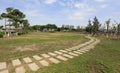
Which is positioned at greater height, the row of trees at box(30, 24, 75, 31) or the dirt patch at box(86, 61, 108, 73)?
the row of trees at box(30, 24, 75, 31)

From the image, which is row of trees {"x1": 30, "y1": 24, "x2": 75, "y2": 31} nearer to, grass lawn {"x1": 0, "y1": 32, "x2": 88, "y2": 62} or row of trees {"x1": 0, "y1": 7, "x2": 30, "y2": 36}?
row of trees {"x1": 0, "y1": 7, "x2": 30, "y2": 36}

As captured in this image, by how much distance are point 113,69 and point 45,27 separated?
2792 inches

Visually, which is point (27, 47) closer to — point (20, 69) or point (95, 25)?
point (20, 69)

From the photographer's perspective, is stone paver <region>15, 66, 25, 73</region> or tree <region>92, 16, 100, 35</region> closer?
stone paver <region>15, 66, 25, 73</region>

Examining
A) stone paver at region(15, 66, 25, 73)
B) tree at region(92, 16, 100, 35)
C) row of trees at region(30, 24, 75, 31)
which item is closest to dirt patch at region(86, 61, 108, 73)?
stone paver at region(15, 66, 25, 73)

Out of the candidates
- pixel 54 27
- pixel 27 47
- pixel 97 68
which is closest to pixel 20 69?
pixel 97 68

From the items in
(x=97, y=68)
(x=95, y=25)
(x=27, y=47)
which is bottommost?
(x=97, y=68)

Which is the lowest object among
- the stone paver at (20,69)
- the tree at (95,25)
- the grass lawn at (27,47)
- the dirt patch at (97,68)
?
the dirt patch at (97,68)

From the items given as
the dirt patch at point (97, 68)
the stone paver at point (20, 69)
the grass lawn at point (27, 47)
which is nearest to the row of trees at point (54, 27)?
the grass lawn at point (27, 47)

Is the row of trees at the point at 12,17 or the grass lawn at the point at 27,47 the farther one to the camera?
the row of trees at the point at 12,17

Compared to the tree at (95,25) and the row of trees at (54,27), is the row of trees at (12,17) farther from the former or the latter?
the row of trees at (54,27)

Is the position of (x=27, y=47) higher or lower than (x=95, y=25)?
lower

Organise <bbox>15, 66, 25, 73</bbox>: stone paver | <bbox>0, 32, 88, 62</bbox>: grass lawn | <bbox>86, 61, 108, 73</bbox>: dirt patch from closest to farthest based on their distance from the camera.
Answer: <bbox>15, 66, 25, 73</bbox>: stone paver < <bbox>86, 61, 108, 73</bbox>: dirt patch < <bbox>0, 32, 88, 62</bbox>: grass lawn

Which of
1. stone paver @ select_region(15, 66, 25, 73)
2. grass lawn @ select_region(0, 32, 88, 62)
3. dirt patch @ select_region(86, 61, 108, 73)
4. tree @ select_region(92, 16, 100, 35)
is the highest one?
tree @ select_region(92, 16, 100, 35)
